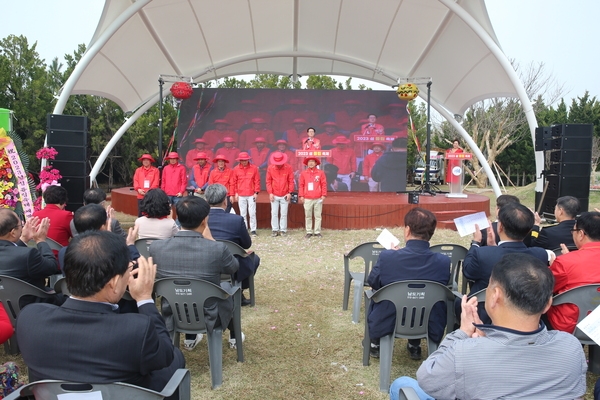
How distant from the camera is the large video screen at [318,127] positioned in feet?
39.4

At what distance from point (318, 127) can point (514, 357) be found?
11084mm

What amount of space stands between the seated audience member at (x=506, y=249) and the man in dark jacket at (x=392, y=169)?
31.1ft

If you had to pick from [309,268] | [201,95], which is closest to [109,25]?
[201,95]

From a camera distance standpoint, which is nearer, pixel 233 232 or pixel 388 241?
pixel 388 241

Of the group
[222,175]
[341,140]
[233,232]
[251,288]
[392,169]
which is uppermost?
[341,140]

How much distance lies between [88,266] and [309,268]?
4221 millimetres

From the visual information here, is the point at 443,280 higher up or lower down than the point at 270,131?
lower down

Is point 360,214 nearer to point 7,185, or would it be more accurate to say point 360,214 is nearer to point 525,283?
A: point 7,185

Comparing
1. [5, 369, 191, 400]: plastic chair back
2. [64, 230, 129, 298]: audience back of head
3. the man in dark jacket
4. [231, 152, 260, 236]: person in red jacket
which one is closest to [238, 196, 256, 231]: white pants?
[231, 152, 260, 236]: person in red jacket

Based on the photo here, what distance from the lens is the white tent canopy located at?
389 inches

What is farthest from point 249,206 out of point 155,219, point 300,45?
point 300,45

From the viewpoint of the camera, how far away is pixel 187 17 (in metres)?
10.7

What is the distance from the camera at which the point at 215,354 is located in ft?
8.33

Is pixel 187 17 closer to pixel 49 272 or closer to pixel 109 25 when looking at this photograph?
pixel 109 25
